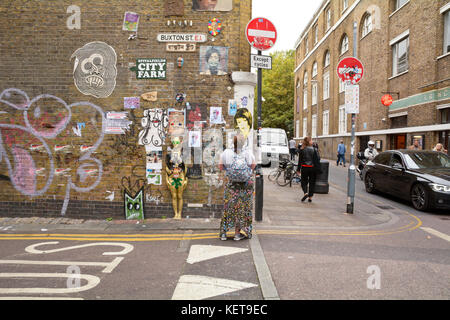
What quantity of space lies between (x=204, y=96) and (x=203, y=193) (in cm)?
201

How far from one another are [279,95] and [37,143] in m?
45.2

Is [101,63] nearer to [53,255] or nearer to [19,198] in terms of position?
[19,198]

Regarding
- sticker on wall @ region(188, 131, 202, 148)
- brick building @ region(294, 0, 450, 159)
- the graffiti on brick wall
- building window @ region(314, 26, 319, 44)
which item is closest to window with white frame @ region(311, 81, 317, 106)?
brick building @ region(294, 0, 450, 159)

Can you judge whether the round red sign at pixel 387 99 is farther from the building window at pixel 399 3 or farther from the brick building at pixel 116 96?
the brick building at pixel 116 96

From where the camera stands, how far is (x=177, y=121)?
6.70m

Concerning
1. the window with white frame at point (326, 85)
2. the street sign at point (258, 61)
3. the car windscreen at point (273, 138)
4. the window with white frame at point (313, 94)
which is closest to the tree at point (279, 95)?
the window with white frame at point (313, 94)

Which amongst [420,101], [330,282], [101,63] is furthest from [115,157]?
[420,101]

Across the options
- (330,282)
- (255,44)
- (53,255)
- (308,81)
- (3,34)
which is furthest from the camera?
(308,81)

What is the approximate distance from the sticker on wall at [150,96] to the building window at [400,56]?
628 inches

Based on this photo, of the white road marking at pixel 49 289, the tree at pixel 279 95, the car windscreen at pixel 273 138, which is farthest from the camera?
the tree at pixel 279 95

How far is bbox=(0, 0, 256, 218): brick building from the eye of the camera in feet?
21.8

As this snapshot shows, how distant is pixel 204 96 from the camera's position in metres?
6.68

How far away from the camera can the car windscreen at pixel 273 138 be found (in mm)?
17858

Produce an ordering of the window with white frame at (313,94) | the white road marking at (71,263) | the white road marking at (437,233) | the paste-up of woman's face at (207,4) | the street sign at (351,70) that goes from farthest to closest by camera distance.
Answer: the window with white frame at (313,94)
the street sign at (351,70)
the paste-up of woman's face at (207,4)
the white road marking at (437,233)
the white road marking at (71,263)
